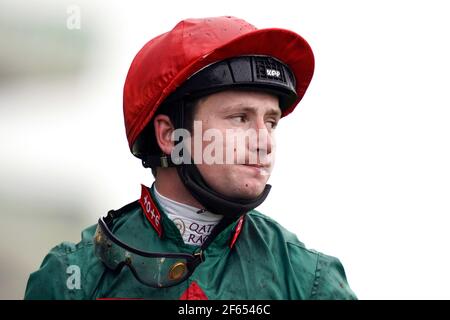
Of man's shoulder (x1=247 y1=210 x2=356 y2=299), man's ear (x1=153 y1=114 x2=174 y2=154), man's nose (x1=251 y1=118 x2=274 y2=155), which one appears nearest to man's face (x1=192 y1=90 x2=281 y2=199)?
man's nose (x1=251 y1=118 x2=274 y2=155)

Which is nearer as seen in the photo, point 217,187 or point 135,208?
point 217,187

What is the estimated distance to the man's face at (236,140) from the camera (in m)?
2.71

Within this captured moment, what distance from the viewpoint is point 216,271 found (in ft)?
9.24

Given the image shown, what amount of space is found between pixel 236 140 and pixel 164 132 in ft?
1.15

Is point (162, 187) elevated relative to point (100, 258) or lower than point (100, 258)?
elevated

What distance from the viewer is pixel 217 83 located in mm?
2699

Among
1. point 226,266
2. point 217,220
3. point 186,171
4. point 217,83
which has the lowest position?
point 226,266

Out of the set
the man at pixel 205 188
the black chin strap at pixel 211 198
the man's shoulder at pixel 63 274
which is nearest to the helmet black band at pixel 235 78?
the man at pixel 205 188

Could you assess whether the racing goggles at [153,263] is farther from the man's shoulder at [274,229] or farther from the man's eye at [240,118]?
the man's eye at [240,118]

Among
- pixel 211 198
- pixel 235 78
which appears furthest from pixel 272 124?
pixel 211 198

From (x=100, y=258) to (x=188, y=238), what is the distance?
35cm
